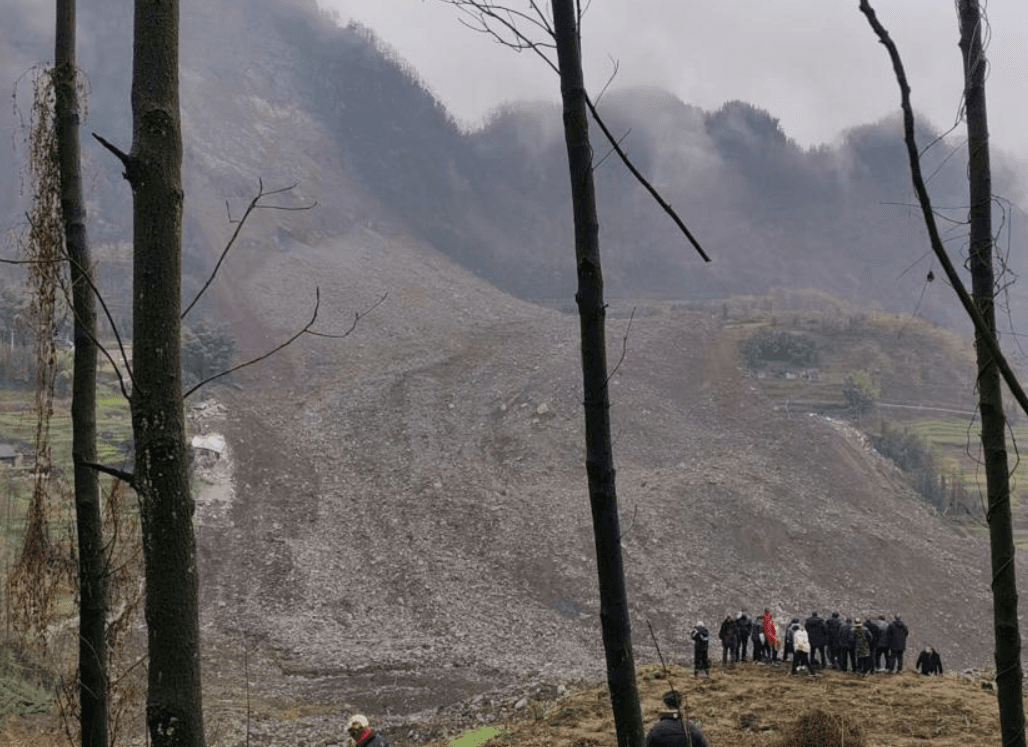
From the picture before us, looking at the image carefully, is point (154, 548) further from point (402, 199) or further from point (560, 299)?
point (402, 199)

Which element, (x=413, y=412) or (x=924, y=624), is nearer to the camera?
(x=924, y=624)

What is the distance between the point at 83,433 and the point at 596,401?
8.92 ft

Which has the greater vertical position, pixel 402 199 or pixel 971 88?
pixel 402 199

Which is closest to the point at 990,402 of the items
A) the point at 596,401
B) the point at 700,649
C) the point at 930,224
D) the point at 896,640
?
the point at 596,401

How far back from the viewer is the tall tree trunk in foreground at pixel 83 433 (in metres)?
3.99

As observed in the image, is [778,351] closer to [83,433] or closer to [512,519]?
[512,519]

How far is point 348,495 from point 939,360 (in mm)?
37339

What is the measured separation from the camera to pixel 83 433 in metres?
4.21

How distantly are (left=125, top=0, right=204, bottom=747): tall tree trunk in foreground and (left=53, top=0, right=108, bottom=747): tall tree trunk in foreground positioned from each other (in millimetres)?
1800

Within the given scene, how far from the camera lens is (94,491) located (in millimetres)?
4152

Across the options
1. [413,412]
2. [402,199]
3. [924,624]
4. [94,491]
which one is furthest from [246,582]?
[402,199]

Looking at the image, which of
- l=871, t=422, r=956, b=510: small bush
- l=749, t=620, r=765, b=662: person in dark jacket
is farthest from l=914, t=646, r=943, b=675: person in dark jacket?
l=871, t=422, r=956, b=510: small bush

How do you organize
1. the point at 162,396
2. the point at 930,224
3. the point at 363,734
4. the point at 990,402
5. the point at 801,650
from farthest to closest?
the point at 801,650
the point at 363,734
the point at 990,402
the point at 162,396
the point at 930,224

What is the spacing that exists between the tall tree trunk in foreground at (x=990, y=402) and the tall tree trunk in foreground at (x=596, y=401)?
4.21ft
